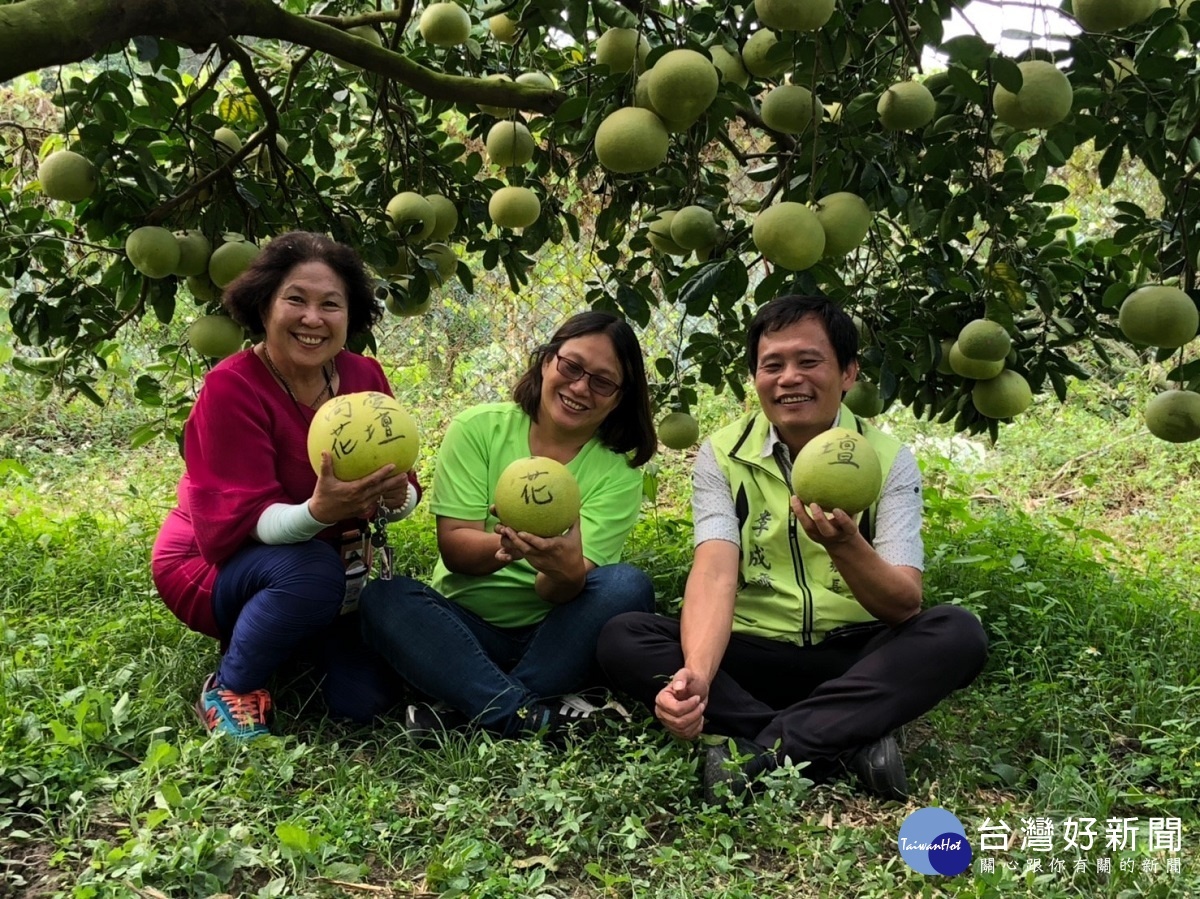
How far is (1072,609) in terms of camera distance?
3.13 m

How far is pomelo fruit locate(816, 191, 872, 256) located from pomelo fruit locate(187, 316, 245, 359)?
5.01 feet

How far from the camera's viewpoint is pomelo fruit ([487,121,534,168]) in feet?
9.03

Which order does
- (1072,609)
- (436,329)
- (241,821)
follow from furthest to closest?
(436,329)
(1072,609)
(241,821)

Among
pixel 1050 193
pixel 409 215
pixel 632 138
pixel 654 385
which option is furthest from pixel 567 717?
pixel 1050 193

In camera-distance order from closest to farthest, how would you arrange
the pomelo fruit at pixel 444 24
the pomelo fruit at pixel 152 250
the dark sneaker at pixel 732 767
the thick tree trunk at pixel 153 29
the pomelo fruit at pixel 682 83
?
the thick tree trunk at pixel 153 29 → the pomelo fruit at pixel 682 83 → the dark sneaker at pixel 732 767 → the pomelo fruit at pixel 152 250 → the pomelo fruit at pixel 444 24

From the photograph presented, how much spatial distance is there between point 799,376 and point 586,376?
518 millimetres

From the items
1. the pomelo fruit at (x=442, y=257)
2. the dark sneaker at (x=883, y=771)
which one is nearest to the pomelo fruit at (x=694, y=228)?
the pomelo fruit at (x=442, y=257)

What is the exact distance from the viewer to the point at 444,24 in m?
2.73

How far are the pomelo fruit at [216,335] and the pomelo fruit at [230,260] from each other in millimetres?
109

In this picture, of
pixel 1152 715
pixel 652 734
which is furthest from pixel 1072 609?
pixel 652 734

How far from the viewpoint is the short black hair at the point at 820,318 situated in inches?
91.0

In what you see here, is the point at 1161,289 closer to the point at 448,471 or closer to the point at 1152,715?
the point at 1152,715

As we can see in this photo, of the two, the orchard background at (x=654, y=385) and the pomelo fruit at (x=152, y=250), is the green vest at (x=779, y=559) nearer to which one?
the orchard background at (x=654, y=385)

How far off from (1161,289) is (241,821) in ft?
6.61
